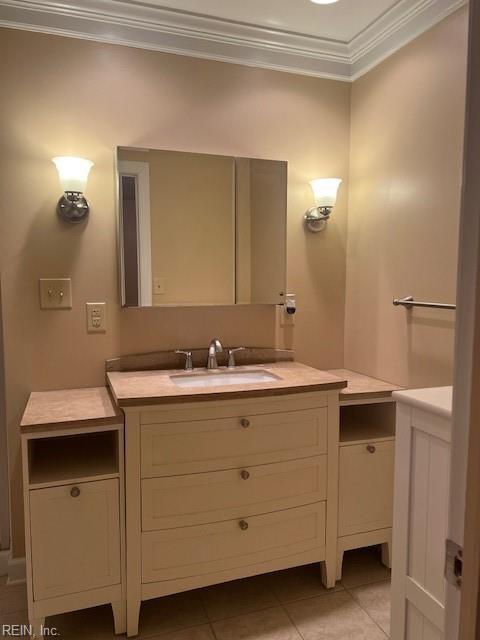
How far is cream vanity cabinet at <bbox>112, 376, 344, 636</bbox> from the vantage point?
1.70m

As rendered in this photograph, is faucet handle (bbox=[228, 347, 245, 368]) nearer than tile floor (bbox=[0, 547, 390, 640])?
No

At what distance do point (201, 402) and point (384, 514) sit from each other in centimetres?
101

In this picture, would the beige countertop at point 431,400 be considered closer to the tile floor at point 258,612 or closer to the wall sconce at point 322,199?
the tile floor at point 258,612

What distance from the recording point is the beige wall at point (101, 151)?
6.41 feet

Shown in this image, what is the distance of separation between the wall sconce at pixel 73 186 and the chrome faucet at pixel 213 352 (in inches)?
30.6

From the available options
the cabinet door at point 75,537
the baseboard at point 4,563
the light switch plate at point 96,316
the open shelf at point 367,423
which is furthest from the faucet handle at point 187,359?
the baseboard at point 4,563

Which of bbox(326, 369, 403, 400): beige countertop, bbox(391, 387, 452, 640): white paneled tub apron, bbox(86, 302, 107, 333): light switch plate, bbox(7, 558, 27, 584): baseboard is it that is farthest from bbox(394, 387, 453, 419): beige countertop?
bbox(7, 558, 27, 584): baseboard

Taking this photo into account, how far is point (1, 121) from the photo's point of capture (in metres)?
1.92

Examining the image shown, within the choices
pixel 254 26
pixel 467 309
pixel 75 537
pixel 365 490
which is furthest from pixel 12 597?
pixel 254 26

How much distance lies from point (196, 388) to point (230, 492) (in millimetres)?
409

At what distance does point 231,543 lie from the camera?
181 cm

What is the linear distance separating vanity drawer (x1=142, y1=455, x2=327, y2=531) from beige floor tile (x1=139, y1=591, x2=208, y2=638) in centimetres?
39

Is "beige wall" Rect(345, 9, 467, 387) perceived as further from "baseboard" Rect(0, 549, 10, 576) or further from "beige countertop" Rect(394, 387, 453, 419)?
"baseboard" Rect(0, 549, 10, 576)

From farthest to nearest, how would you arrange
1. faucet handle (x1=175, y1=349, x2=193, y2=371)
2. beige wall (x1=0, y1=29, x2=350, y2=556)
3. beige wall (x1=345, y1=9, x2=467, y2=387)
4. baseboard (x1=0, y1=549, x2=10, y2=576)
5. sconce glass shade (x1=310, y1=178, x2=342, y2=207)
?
sconce glass shade (x1=310, y1=178, x2=342, y2=207) < faucet handle (x1=175, y1=349, x2=193, y2=371) < baseboard (x1=0, y1=549, x2=10, y2=576) < beige wall (x1=0, y1=29, x2=350, y2=556) < beige wall (x1=345, y1=9, x2=467, y2=387)
